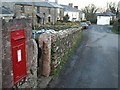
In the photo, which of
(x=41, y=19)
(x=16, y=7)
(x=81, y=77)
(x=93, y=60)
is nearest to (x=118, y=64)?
(x=93, y=60)

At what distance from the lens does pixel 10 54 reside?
616 cm

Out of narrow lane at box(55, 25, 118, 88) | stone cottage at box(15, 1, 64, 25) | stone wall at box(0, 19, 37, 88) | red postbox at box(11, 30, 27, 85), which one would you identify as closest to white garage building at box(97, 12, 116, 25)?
stone cottage at box(15, 1, 64, 25)

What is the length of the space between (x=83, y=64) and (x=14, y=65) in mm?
6333

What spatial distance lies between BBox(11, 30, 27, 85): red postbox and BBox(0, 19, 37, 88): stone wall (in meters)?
0.16

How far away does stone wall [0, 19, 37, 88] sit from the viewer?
5867 millimetres

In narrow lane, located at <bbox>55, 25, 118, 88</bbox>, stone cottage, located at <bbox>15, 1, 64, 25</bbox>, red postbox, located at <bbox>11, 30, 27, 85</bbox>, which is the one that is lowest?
narrow lane, located at <bbox>55, 25, 118, 88</bbox>

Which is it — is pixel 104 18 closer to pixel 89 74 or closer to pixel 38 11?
pixel 38 11

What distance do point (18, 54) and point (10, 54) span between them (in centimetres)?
55

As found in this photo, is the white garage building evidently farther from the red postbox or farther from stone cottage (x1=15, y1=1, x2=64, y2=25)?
the red postbox

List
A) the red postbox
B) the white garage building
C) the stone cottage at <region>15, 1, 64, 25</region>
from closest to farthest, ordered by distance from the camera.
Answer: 1. the red postbox
2. the stone cottage at <region>15, 1, 64, 25</region>
3. the white garage building

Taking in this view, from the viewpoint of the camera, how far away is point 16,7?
44375 millimetres

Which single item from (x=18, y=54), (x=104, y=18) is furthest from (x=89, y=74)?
(x=104, y=18)

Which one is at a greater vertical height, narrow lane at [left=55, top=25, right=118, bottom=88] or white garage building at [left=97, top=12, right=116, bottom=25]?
white garage building at [left=97, top=12, right=116, bottom=25]

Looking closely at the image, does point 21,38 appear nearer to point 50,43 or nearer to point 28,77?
point 28,77
